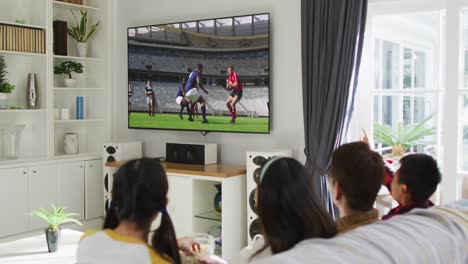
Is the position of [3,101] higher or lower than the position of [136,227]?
higher

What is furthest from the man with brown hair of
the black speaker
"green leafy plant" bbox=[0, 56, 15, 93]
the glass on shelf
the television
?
"green leafy plant" bbox=[0, 56, 15, 93]

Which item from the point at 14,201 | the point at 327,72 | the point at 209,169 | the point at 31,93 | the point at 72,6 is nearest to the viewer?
the point at 327,72

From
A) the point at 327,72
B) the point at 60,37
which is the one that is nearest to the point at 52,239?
the point at 327,72

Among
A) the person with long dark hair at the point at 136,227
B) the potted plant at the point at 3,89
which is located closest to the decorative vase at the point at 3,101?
the potted plant at the point at 3,89

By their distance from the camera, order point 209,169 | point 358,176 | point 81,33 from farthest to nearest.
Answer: point 81,33, point 209,169, point 358,176

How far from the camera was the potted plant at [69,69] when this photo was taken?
5926 mm

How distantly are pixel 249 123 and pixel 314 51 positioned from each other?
0.91m

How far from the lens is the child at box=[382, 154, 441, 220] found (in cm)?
233

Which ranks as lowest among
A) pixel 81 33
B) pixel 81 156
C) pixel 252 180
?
pixel 252 180

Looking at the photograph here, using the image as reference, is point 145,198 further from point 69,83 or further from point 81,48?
point 81,48

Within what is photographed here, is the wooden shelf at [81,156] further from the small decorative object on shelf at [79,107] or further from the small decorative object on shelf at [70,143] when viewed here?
the small decorative object on shelf at [79,107]

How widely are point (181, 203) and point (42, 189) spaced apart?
1.44m

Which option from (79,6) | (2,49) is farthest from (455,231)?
(79,6)

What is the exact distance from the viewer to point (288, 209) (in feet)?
5.33
